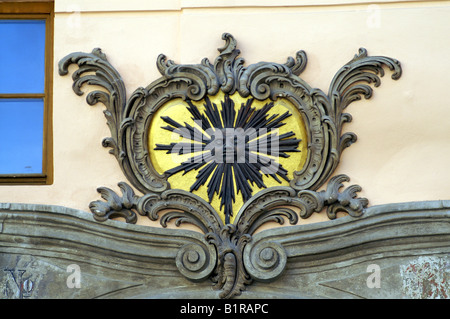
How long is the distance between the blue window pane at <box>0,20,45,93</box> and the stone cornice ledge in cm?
87

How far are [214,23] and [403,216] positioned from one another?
5.66 feet

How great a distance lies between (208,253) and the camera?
6.14 meters

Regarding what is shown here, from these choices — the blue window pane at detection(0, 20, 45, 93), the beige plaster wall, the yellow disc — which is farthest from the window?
the yellow disc

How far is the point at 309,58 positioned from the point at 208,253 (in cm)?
140

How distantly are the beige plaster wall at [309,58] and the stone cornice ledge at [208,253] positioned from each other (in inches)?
5.4

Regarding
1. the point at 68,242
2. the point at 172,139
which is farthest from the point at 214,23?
the point at 68,242

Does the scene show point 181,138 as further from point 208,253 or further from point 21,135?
point 21,135

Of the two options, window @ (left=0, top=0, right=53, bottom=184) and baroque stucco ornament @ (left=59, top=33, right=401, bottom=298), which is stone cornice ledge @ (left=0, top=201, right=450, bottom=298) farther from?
window @ (left=0, top=0, right=53, bottom=184)

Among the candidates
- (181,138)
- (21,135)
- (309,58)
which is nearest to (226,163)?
(181,138)

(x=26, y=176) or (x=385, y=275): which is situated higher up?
(x=26, y=176)

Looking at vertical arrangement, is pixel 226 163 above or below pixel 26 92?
below

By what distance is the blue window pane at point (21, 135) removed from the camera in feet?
21.3

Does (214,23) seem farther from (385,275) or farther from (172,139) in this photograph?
(385,275)
